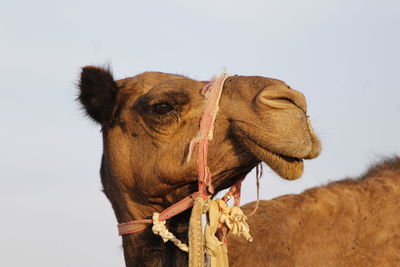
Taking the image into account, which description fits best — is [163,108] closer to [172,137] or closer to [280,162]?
[172,137]

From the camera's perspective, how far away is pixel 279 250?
6.22 meters

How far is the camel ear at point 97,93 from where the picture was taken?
19.3 ft

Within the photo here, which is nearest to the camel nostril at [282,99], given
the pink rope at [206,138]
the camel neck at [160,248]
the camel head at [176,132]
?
the camel head at [176,132]

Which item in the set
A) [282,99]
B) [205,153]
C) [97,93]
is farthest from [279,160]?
[97,93]

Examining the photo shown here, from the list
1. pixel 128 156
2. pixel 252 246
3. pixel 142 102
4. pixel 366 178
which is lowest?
pixel 252 246

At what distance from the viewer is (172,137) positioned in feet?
18.0

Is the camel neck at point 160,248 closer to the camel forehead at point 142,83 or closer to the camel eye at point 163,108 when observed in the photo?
the camel eye at point 163,108

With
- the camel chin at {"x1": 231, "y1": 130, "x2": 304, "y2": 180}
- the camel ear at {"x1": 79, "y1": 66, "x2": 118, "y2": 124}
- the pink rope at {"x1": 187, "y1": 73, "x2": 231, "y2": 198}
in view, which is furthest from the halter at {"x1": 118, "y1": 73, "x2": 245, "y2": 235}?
the camel ear at {"x1": 79, "y1": 66, "x2": 118, "y2": 124}

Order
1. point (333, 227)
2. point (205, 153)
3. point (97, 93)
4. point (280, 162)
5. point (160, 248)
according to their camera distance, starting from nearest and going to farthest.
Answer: point (280, 162) < point (205, 153) < point (160, 248) < point (97, 93) < point (333, 227)

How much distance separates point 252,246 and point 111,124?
5.00 feet

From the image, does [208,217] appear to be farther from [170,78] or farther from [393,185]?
[393,185]

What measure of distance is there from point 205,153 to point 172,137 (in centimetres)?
31

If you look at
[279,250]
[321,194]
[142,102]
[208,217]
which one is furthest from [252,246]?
[142,102]

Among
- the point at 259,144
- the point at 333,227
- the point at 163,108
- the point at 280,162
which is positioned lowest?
the point at 333,227
